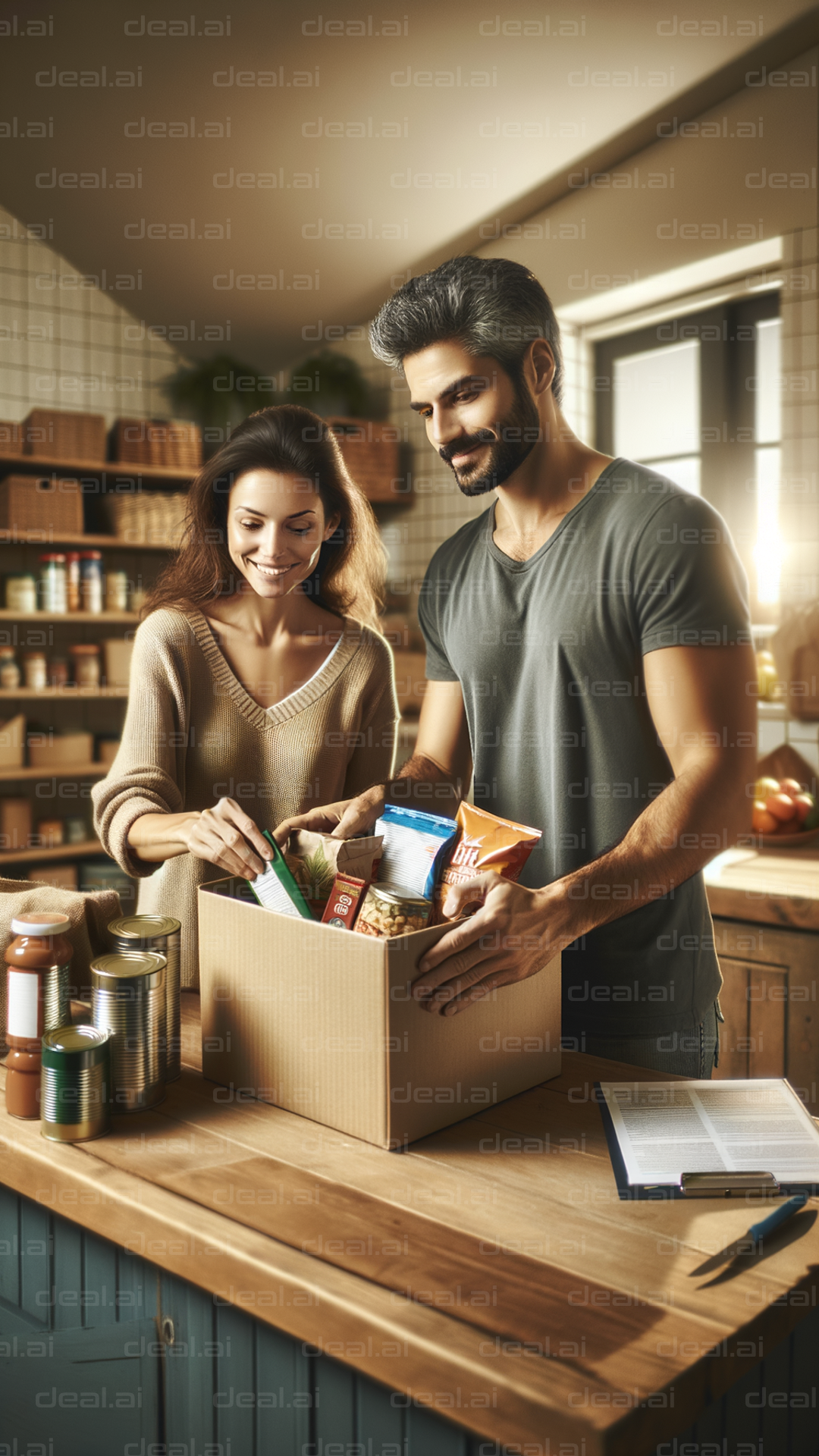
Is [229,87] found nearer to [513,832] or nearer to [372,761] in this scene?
[372,761]

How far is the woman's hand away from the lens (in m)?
1.05

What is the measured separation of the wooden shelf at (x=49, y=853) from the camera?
373 centimetres

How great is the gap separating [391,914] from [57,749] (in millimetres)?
3195

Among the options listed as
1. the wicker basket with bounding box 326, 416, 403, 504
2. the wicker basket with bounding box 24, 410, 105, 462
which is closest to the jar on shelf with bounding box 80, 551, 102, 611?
the wicker basket with bounding box 24, 410, 105, 462

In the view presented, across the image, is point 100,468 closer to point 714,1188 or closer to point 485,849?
point 485,849

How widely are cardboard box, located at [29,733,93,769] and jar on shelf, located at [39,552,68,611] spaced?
47 cm

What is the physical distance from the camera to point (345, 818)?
1232mm

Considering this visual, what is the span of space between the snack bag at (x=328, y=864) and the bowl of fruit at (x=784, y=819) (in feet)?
5.73

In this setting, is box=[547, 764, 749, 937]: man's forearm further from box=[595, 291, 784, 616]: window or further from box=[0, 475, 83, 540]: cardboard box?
box=[0, 475, 83, 540]: cardboard box

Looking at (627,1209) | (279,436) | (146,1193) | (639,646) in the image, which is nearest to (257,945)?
(146,1193)

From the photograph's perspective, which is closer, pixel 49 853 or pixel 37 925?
pixel 37 925

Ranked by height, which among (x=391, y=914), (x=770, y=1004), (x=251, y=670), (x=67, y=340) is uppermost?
(x=67, y=340)

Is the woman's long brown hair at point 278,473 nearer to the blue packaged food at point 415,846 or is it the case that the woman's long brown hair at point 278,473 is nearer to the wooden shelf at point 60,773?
the blue packaged food at point 415,846

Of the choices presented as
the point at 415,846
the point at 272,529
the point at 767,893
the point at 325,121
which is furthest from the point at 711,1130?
the point at 325,121
